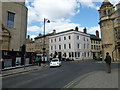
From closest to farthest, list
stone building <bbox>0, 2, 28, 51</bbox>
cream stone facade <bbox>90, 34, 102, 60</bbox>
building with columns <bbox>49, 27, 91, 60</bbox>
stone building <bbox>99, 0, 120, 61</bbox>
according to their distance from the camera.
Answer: stone building <bbox>0, 2, 28, 51</bbox>
stone building <bbox>99, 0, 120, 61</bbox>
building with columns <bbox>49, 27, 91, 60</bbox>
cream stone facade <bbox>90, 34, 102, 60</bbox>

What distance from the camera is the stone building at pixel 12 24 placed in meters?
21.1

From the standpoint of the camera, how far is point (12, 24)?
23.2 m

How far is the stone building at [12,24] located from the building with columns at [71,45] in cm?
2341

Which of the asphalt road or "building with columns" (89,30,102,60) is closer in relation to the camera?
the asphalt road

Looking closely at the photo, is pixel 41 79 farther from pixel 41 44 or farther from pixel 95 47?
pixel 95 47

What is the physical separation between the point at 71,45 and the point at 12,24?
26309 mm

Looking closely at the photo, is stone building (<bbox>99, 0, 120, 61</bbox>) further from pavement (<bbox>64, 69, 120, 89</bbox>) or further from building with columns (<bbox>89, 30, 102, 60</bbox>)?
pavement (<bbox>64, 69, 120, 89</bbox>)

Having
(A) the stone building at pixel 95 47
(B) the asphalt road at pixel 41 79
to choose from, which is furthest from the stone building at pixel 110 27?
(B) the asphalt road at pixel 41 79

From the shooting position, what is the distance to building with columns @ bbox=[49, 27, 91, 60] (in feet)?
150

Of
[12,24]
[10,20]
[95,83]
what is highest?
[10,20]

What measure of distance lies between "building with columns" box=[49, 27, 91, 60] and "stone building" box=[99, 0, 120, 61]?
1210cm

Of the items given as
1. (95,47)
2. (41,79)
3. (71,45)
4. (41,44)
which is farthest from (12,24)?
(95,47)

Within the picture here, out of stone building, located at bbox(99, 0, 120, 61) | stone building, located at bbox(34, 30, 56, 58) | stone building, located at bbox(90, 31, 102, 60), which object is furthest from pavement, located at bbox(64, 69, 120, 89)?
stone building, located at bbox(34, 30, 56, 58)

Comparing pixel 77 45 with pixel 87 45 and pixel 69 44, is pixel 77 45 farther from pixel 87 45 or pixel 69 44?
pixel 87 45
